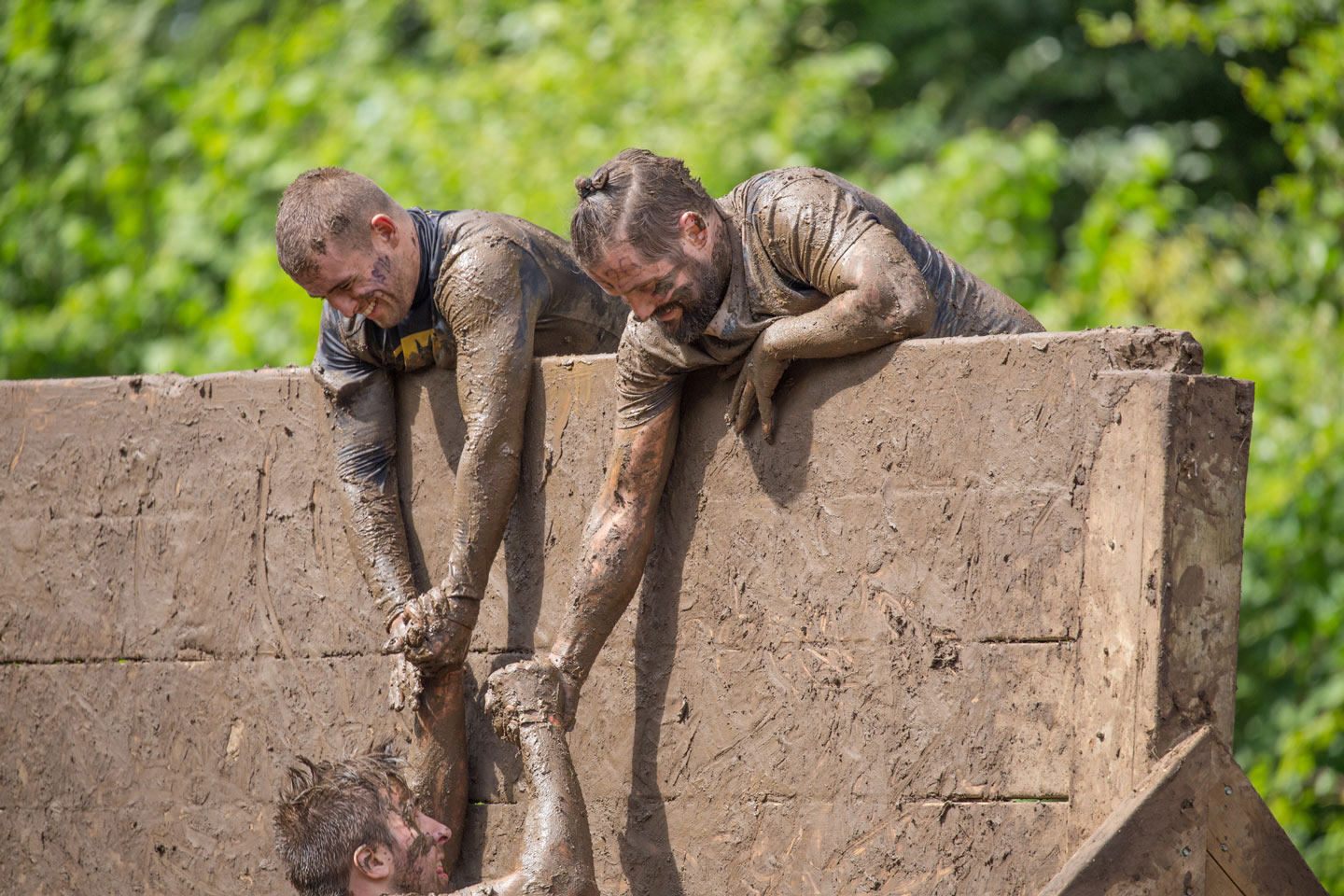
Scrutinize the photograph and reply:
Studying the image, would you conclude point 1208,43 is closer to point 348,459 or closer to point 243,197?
point 348,459

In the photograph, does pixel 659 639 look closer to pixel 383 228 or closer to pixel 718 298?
pixel 718 298

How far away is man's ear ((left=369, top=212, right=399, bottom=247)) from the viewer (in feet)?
12.7

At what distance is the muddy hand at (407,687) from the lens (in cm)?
393

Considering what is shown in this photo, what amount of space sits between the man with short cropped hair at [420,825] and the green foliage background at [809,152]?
13.7 feet

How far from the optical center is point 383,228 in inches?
153

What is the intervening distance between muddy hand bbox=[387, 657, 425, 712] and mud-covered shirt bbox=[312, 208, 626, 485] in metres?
0.58

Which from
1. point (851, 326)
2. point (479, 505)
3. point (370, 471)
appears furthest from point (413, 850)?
point (851, 326)

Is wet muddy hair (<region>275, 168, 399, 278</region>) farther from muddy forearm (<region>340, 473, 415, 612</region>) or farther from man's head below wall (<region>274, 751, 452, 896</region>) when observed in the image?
man's head below wall (<region>274, 751, 452, 896</region>)

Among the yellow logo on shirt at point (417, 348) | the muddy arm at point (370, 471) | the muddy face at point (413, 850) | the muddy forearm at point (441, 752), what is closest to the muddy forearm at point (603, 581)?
the muddy forearm at point (441, 752)

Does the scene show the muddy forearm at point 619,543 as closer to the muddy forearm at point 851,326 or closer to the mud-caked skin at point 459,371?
the mud-caked skin at point 459,371

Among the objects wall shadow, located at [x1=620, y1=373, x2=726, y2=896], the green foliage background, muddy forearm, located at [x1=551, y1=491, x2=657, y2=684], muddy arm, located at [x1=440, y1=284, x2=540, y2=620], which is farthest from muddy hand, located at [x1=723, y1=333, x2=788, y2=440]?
the green foliage background

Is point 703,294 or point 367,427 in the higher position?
point 703,294

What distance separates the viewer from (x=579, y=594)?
373 centimetres

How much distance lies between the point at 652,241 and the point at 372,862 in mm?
1553
